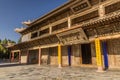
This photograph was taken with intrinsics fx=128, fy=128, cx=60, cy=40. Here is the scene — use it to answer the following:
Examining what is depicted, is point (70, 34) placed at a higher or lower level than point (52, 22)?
lower

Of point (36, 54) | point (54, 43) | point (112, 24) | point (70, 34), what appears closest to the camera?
point (112, 24)

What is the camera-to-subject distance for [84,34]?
1040 centimetres

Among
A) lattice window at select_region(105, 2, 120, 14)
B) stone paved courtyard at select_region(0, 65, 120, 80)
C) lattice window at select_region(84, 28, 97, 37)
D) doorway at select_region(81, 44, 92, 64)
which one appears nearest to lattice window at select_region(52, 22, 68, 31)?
doorway at select_region(81, 44, 92, 64)

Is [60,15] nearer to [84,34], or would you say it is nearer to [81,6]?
[81,6]

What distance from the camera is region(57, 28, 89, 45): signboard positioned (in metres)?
10.6

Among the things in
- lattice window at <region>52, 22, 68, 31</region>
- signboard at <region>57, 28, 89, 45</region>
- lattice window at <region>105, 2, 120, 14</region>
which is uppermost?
lattice window at <region>105, 2, 120, 14</region>

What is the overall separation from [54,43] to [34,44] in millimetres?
4945

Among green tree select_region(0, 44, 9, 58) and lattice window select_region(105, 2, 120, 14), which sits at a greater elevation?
lattice window select_region(105, 2, 120, 14)

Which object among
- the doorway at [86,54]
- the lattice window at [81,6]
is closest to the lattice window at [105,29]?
the doorway at [86,54]

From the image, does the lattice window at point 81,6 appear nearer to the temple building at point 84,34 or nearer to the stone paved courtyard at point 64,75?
the temple building at point 84,34

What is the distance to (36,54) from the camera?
2108 cm

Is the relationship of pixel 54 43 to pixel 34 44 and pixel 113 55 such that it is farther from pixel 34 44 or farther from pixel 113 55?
pixel 113 55

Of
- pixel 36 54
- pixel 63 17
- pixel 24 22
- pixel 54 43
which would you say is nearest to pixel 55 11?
pixel 63 17

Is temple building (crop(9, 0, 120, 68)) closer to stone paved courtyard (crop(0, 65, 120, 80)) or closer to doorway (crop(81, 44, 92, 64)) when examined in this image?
doorway (crop(81, 44, 92, 64))
